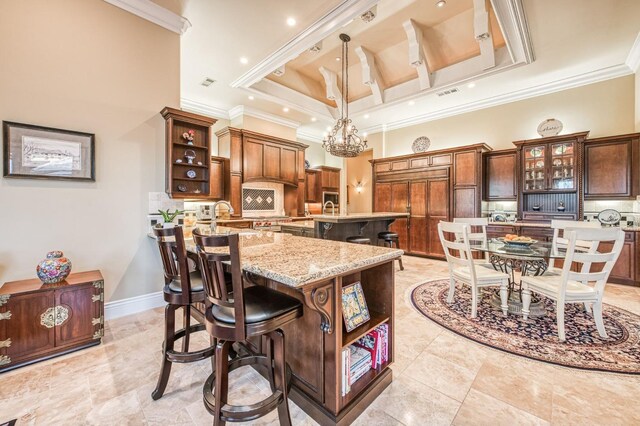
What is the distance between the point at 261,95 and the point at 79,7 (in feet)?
9.92

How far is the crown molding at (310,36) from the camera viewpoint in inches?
119

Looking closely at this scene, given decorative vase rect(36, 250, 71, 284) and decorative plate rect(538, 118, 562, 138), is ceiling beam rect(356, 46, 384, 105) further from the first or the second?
Result: decorative vase rect(36, 250, 71, 284)

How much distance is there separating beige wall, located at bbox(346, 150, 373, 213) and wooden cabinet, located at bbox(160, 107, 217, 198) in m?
5.93

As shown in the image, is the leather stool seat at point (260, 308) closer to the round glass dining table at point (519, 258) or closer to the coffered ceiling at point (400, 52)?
the round glass dining table at point (519, 258)

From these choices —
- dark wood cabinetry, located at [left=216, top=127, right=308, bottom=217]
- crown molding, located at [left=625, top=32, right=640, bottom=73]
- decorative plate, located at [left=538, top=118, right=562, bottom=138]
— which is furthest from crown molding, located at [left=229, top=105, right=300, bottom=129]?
crown molding, located at [left=625, top=32, right=640, bottom=73]

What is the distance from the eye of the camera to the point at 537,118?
514 cm

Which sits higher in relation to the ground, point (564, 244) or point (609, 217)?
point (609, 217)

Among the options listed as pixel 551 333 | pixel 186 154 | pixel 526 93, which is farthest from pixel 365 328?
pixel 526 93

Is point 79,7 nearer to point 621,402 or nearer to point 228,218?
point 228,218

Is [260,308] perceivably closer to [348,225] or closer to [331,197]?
[348,225]

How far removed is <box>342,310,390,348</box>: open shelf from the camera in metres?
1.43

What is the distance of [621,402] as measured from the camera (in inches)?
63.6

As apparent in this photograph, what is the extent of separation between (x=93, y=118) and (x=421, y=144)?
6.38m

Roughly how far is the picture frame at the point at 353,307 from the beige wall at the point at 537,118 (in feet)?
18.5
